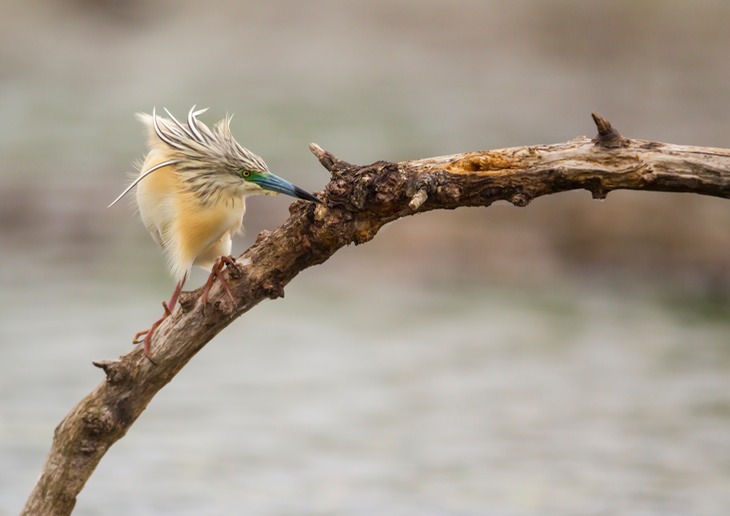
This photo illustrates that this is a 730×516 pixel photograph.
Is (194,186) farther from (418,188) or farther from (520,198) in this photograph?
(520,198)

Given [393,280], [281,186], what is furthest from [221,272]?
[393,280]

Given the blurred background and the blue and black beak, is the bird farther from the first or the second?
the blurred background

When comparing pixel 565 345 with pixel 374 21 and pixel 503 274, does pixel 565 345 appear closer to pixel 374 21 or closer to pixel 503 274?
pixel 503 274

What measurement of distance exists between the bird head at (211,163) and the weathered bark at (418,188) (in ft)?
0.59

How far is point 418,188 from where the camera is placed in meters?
2.31

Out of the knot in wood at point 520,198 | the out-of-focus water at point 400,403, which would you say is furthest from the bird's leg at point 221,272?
the out-of-focus water at point 400,403

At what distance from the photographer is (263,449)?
17.3 ft

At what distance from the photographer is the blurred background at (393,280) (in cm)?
503

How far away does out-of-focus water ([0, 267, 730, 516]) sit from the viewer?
189 inches

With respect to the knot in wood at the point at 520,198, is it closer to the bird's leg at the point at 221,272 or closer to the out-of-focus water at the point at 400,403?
the bird's leg at the point at 221,272

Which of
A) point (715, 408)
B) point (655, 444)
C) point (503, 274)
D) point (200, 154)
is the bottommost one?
point (200, 154)

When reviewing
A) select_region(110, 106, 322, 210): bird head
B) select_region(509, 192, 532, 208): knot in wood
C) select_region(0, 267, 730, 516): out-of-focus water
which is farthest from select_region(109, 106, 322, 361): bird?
select_region(0, 267, 730, 516): out-of-focus water

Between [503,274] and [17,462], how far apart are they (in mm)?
3904

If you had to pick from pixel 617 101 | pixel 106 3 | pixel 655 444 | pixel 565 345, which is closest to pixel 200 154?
pixel 655 444
